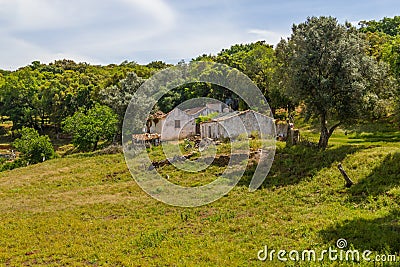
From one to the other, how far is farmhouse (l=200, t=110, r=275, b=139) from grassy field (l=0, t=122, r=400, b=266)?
7534mm

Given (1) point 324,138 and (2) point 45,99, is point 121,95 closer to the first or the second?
(2) point 45,99

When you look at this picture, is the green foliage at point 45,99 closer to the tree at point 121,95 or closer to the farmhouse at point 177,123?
the tree at point 121,95

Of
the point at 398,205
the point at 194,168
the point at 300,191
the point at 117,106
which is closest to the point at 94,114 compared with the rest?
the point at 117,106

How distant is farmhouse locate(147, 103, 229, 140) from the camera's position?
3969 cm

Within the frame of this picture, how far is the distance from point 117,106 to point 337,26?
90.9 feet

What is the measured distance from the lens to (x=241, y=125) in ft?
104

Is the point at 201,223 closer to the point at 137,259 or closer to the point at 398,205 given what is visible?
the point at 137,259

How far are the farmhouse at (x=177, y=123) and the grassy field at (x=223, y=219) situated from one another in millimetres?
17361

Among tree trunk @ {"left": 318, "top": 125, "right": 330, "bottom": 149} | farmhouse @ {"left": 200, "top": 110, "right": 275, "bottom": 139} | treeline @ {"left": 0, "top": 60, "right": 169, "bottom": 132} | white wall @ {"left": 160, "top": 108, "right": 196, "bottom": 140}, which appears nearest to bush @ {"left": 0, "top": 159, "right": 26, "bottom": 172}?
white wall @ {"left": 160, "top": 108, "right": 196, "bottom": 140}

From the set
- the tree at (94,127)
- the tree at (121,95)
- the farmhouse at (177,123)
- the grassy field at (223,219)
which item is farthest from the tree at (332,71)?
the tree at (121,95)

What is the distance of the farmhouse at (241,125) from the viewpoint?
30297 mm

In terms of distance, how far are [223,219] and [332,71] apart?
11455mm

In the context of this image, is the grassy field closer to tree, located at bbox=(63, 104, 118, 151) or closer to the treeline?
tree, located at bbox=(63, 104, 118, 151)

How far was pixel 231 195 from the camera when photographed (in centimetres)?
1742
